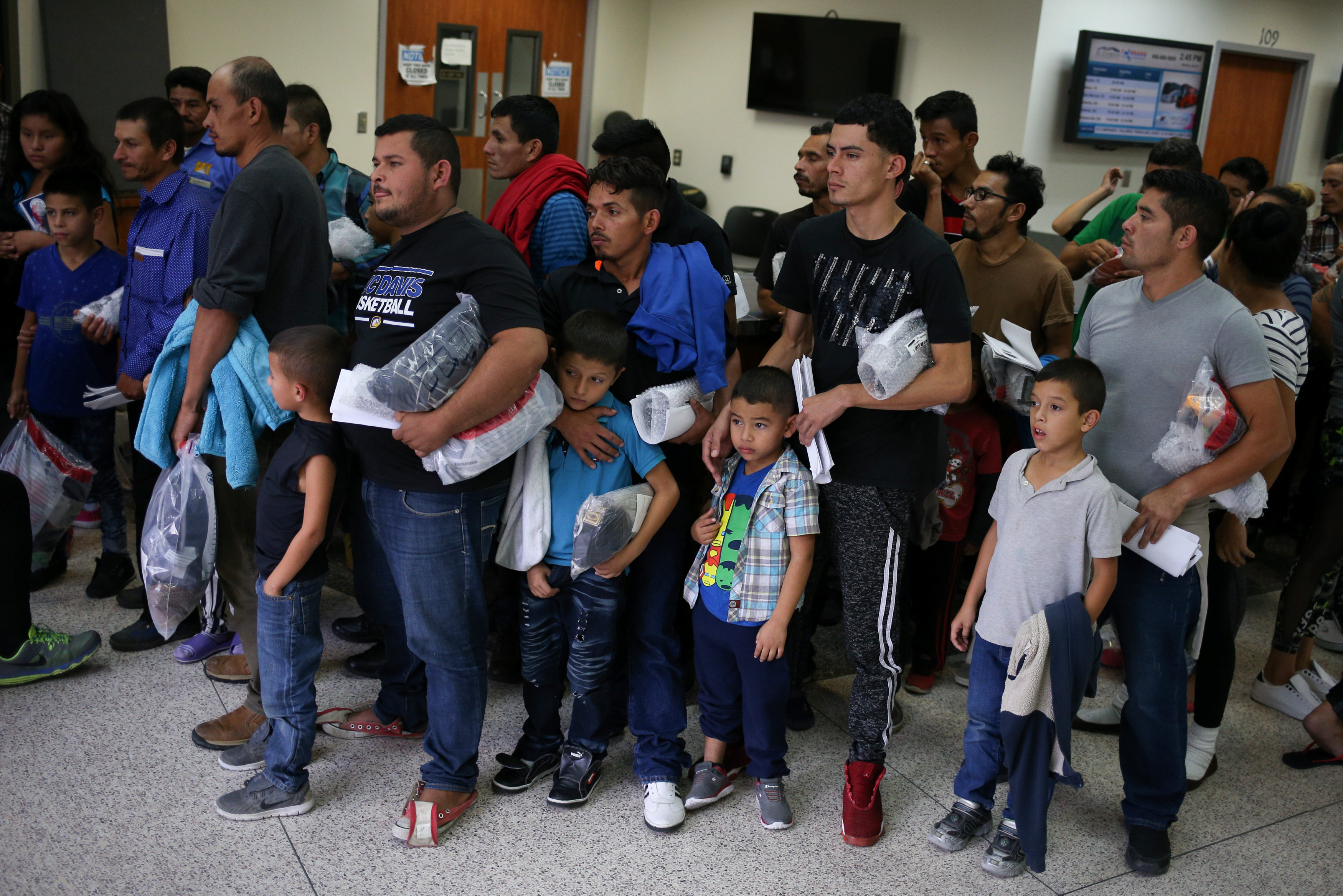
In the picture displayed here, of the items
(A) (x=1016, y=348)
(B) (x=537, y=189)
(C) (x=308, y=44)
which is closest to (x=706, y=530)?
(A) (x=1016, y=348)

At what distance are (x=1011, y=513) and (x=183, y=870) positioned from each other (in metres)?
1.92

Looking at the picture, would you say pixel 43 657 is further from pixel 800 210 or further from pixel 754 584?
pixel 800 210

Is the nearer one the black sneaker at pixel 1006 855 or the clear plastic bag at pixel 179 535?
the black sneaker at pixel 1006 855

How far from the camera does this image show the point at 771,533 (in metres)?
2.33

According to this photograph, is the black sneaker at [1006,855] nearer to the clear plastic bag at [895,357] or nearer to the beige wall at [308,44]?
the clear plastic bag at [895,357]

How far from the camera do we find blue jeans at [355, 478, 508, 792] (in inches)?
86.9

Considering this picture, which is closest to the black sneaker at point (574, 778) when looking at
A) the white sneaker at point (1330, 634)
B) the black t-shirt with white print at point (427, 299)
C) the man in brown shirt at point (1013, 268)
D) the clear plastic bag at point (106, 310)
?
the black t-shirt with white print at point (427, 299)

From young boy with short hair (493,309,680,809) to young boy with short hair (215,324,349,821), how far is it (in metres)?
0.47

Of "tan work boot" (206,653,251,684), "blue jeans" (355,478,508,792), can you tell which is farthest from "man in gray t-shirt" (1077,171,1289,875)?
"tan work boot" (206,653,251,684)

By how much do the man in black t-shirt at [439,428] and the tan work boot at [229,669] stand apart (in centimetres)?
80

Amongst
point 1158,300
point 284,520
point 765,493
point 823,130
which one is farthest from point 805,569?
point 823,130

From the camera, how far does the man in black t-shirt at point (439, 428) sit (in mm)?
2094

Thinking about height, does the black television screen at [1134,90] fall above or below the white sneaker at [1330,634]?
above

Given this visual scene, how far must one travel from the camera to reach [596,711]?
247 centimetres
